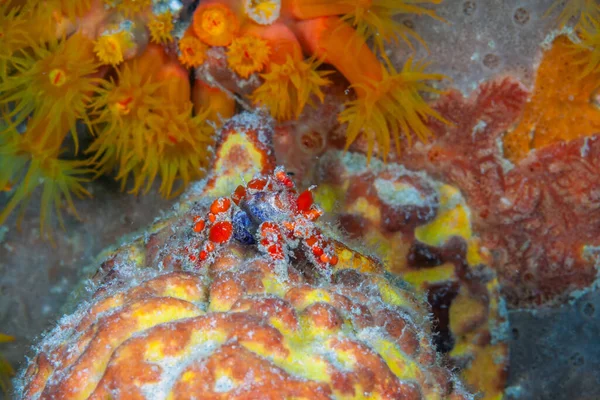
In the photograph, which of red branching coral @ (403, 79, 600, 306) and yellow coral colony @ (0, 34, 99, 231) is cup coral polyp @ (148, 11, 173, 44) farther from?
red branching coral @ (403, 79, 600, 306)

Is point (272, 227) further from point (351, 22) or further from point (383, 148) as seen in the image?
point (351, 22)

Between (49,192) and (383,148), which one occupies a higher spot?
(383,148)

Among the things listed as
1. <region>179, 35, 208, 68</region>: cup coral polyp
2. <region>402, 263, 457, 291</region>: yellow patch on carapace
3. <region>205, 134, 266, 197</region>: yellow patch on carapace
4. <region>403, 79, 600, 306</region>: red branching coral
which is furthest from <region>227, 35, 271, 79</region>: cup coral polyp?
<region>402, 263, 457, 291</region>: yellow patch on carapace

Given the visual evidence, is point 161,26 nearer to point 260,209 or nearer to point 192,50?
point 192,50

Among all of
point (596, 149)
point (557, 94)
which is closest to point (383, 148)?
point (557, 94)

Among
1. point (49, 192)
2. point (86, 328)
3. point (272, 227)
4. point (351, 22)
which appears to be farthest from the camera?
point (49, 192)
